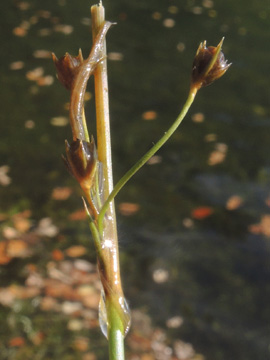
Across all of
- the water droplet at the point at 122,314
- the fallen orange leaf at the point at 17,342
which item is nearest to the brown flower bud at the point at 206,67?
the water droplet at the point at 122,314

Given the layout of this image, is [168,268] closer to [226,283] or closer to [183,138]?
[226,283]

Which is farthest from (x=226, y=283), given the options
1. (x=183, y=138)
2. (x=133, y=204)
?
(x=183, y=138)

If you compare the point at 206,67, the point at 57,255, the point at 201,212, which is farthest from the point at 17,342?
the point at 206,67

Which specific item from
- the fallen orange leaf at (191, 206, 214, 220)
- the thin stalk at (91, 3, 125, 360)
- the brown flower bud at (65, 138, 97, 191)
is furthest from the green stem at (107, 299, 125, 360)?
the fallen orange leaf at (191, 206, 214, 220)

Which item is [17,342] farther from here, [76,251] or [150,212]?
[150,212]

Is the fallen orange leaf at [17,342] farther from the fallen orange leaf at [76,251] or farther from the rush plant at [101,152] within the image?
the rush plant at [101,152]

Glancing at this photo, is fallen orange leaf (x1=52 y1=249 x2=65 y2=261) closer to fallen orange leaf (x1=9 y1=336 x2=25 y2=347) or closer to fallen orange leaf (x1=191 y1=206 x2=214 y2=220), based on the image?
fallen orange leaf (x1=9 y1=336 x2=25 y2=347)
